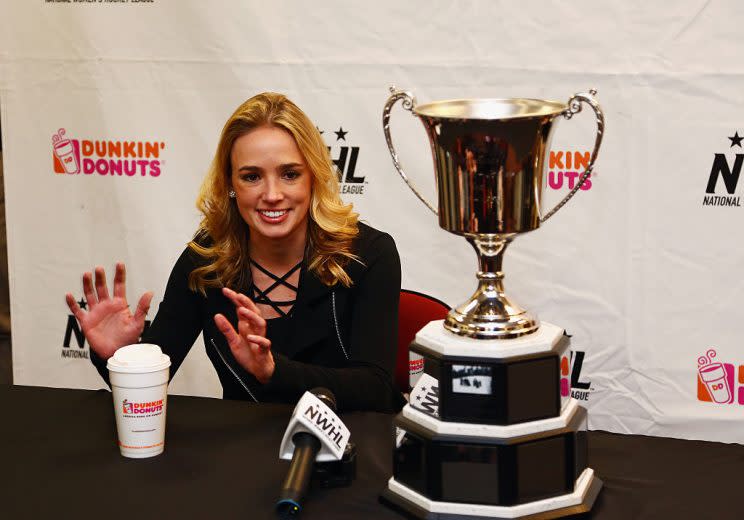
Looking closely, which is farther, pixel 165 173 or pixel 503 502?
pixel 165 173

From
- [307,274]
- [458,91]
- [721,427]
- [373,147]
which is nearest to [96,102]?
[373,147]

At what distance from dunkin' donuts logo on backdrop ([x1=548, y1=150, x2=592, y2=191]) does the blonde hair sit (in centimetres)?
91

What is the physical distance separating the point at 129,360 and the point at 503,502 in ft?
2.05

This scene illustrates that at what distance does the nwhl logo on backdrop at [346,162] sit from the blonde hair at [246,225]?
0.77 m

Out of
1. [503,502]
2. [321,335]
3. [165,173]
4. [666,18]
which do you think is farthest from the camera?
[165,173]

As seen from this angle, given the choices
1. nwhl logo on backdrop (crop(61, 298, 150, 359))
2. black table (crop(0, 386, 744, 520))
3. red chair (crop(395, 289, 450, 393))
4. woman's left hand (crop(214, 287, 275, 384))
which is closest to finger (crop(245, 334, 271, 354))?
woman's left hand (crop(214, 287, 275, 384))

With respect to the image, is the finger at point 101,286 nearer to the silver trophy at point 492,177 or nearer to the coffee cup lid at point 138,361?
the coffee cup lid at point 138,361

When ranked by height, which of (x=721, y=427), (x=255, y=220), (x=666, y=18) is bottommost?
(x=721, y=427)

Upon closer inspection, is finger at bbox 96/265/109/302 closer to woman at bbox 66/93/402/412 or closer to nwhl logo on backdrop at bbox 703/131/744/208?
woman at bbox 66/93/402/412

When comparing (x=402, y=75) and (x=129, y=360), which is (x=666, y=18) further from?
(x=129, y=360)

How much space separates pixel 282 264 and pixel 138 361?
765 millimetres

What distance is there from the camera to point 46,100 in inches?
131

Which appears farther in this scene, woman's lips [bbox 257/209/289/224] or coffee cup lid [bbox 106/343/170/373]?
woman's lips [bbox 257/209/289/224]

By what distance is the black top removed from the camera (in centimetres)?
209
